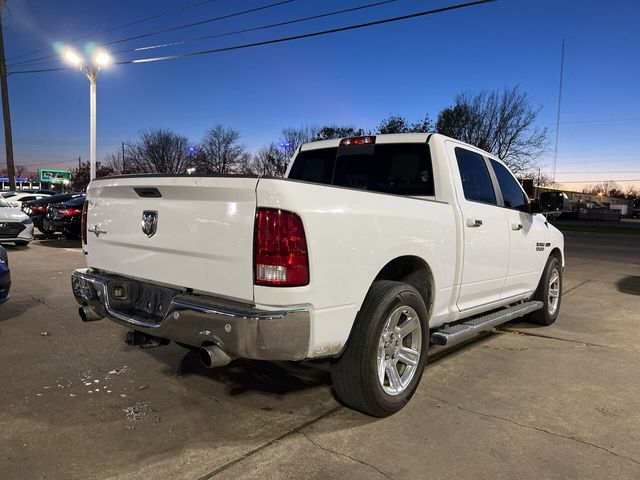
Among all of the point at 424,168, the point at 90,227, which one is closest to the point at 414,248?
the point at 424,168

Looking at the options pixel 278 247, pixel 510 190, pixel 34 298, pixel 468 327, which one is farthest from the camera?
pixel 34 298

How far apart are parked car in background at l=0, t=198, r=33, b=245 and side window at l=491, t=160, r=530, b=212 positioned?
1218cm

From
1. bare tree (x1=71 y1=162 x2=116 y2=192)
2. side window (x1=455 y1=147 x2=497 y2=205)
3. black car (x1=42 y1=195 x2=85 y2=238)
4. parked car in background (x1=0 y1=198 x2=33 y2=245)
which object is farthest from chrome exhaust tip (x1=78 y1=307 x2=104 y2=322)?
bare tree (x1=71 y1=162 x2=116 y2=192)

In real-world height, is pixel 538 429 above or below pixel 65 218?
below

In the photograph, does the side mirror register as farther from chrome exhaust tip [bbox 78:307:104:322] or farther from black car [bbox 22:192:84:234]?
black car [bbox 22:192:84:234]

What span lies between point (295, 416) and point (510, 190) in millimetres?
3432

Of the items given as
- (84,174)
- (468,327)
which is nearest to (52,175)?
(84,174)

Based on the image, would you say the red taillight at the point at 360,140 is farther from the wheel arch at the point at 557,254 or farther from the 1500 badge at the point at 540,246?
the wheel arch at the point at 557,254

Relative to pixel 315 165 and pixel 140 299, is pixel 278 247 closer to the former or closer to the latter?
pixel 140 299

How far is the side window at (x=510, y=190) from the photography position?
520 cm

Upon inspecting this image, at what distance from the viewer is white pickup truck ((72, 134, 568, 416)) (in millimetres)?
2742

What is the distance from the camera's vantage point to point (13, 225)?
41.5 ft

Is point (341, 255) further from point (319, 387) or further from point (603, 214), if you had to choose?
point (603, 214)

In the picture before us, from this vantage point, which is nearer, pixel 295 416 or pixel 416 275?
pixel 295 416
